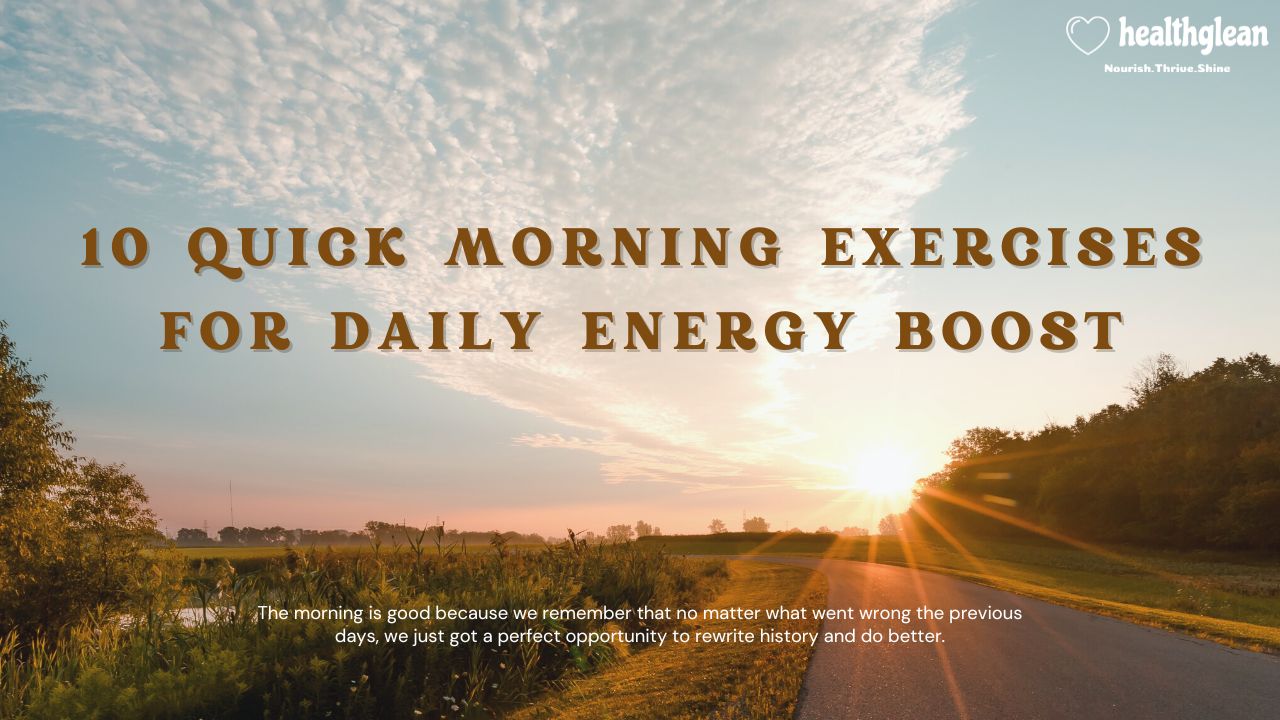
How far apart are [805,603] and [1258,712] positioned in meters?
10.2

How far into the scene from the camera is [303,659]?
745cm

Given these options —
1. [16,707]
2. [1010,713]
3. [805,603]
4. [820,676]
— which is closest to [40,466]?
[16,707]

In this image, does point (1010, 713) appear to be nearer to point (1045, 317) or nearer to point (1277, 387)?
point (1045, 317)

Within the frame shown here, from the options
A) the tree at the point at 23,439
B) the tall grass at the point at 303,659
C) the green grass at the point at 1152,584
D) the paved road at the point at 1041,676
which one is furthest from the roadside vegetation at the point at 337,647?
the tree at the point at 23,439

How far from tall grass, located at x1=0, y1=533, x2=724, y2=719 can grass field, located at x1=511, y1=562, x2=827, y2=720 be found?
0.52 meters

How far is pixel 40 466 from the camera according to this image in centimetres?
2936

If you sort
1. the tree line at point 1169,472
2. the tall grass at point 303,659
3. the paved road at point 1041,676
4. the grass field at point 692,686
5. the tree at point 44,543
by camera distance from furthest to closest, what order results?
1. the tree line at point 1169,472
2. the tree at point 44,543
3. the paved road at point 1041,676
4. the grass field at point 692,686
5. the tall grass at point 303,659

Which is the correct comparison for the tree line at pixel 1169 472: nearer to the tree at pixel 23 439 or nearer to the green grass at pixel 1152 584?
the green grass at pixel 1152 584

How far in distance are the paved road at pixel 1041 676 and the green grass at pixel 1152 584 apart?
7.60 feet

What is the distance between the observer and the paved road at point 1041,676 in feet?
26.3

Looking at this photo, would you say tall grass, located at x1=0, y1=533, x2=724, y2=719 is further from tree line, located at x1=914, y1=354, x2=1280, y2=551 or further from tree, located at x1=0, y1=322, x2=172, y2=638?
tree line, located at x1=914, y1=354, x2=1280, y2=551

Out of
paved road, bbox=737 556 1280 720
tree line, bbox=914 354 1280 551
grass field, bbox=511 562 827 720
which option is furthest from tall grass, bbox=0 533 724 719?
tree line, bbox=914 354 1280 551

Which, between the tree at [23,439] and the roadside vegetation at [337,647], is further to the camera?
the tree at [23,439]

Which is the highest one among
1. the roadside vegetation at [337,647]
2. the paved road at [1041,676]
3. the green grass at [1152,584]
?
the roadside vegetation at [337,647]
